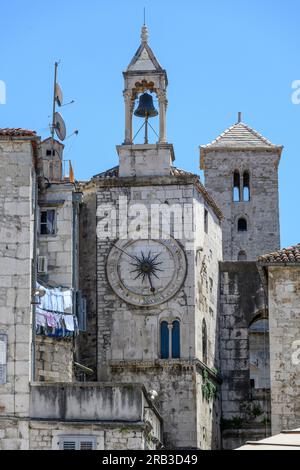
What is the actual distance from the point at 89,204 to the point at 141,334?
5.00 m

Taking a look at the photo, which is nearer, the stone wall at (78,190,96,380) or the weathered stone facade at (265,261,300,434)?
the weathered stone facade at (265,261,300,434)

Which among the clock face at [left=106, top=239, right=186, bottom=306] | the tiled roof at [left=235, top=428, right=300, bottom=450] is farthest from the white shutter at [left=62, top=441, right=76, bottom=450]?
the clock face at [left=106, top=239, right=186, bottom=306]

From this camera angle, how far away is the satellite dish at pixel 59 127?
51844mm

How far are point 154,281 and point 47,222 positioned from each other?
5375 mm

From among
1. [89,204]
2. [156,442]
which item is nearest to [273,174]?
[89,204]

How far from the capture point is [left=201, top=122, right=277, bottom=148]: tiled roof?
271ft

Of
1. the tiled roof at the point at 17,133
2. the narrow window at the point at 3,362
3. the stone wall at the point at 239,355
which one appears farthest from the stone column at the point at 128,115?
the narrow window at the point at 3,362

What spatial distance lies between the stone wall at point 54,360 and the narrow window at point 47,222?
3.80 meters

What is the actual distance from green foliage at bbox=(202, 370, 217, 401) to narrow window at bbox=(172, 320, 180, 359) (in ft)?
4.15

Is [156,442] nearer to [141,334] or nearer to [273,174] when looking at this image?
[141,334]

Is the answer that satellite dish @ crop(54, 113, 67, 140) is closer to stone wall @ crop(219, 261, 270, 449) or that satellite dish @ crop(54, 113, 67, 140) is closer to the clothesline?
the clothesline

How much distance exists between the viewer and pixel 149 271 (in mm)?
51094

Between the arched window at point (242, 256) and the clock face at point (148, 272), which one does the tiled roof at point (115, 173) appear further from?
the arched window at point (242, 256)
